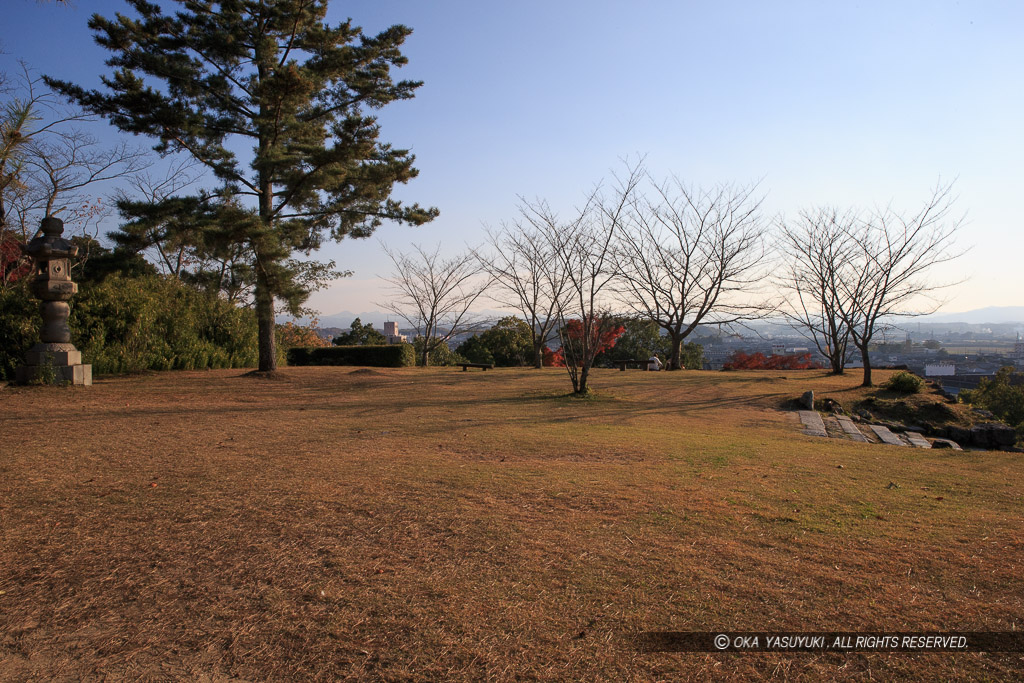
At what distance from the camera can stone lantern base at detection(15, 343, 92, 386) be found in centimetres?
986

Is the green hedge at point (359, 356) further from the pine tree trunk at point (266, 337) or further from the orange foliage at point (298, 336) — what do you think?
the pine tree trunk at point (266, 337)

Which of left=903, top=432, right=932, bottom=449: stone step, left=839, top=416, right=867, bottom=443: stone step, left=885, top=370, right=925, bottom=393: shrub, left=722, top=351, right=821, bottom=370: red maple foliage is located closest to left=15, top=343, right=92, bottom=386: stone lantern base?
left=839, top=416, right=867, bottom=443: stone step

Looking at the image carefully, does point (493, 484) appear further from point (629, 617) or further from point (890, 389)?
point (890, 389)

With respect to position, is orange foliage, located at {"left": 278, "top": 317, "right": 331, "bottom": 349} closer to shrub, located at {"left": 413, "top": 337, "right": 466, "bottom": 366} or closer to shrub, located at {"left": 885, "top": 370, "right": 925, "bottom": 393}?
shrub, located at {"left": 413, "top": 337, "right": 466, "bottom": 366}

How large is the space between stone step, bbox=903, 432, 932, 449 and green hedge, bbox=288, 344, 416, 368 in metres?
15.3

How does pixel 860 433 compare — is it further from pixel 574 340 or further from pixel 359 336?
pixel 359 336

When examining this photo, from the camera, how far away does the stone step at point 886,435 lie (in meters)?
8.37

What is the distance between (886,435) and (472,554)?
8188mm

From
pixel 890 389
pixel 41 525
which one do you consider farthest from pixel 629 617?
pixel 890 389

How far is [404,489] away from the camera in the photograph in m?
4.43

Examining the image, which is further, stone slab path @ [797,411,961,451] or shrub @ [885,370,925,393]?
shrub @ [885,370,925,393]

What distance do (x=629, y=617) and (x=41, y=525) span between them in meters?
3.57

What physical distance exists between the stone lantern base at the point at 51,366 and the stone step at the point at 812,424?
1237 centimetres

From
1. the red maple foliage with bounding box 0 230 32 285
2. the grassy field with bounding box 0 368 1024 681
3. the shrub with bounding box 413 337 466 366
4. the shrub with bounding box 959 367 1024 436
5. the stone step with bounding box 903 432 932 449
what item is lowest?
the shrub with bounding box 959 367 1024 436
